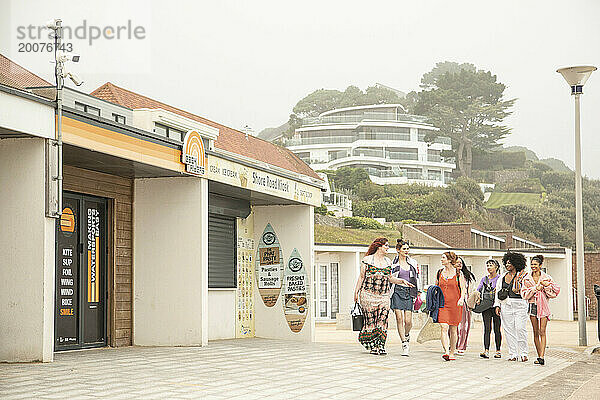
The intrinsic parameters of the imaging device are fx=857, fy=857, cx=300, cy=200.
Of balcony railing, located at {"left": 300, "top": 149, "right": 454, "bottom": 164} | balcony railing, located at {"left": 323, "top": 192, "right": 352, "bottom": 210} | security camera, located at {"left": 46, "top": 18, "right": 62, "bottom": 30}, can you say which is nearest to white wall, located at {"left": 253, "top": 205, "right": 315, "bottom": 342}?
security camera, located at {"left": 46, "top": 18, "right": 62, "bottom": 30}

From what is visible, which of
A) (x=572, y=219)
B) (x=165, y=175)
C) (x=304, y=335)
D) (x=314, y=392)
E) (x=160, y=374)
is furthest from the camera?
(x=572, y=219)

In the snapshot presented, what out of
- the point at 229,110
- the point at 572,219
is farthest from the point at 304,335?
the point at 229,110

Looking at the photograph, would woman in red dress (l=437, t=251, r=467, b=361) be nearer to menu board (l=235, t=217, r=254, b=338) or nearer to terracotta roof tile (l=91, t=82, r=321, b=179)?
menu board (l=235, t=217, r=254, b=338)

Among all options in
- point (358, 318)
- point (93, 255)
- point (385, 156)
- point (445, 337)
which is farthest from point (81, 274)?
point (385, 156)

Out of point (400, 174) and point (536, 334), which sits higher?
point (400, 174)

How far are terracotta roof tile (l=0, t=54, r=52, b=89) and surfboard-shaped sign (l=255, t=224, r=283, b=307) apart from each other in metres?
8.15

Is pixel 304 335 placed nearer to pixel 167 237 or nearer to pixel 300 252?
pixel 300 252

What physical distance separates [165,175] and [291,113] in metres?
105

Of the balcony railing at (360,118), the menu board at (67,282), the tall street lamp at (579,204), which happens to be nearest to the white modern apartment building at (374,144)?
the balcony railing at (360,118)

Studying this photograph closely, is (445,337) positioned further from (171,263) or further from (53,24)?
(53,24)

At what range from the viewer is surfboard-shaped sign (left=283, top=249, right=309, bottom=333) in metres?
17.7

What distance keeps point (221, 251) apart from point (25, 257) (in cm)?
651

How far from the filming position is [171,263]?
45.8ft

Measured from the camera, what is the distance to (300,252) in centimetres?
1783
